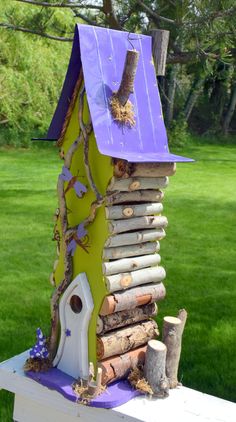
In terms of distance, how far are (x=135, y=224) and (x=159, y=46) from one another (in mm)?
984

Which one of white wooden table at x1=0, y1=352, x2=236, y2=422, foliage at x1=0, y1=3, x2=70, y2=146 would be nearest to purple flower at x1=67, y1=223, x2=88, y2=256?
white wooden table at x1=0, y1=352, x2=236, y2=422

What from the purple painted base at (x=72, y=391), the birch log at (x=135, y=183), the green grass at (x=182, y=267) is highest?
the birch log at (x=135, y=183)

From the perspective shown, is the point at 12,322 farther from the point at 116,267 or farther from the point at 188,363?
the point at 116,267

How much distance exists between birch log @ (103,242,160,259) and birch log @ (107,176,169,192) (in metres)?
0.29

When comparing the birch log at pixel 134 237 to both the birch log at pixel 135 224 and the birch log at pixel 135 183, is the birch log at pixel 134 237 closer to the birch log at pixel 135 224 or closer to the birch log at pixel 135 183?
the birch log at pixel 135 224

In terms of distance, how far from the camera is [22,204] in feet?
33.0

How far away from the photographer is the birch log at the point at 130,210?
289cm

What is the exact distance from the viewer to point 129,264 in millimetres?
2996

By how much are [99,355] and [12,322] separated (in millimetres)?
2253

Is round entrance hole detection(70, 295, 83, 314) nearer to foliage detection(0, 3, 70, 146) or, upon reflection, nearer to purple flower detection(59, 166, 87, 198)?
purple flower detection(59, 166, 87, 198)

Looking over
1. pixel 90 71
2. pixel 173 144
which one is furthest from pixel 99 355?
pixel 173 144

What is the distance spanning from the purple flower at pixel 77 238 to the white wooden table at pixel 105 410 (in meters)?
0.70

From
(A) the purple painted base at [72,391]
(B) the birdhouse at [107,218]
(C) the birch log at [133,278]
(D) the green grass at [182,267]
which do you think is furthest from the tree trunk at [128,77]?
(D) the green grass at [182,267]

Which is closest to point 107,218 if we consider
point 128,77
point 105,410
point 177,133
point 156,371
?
point 128,77
